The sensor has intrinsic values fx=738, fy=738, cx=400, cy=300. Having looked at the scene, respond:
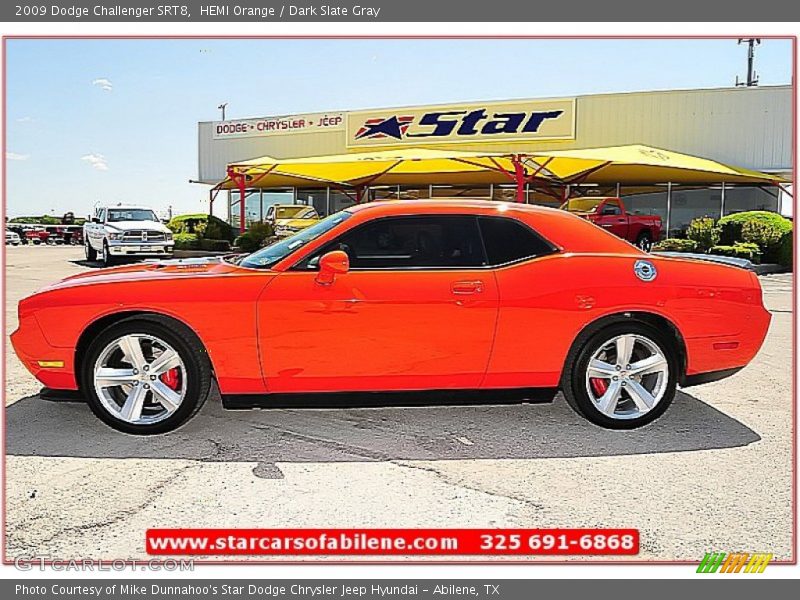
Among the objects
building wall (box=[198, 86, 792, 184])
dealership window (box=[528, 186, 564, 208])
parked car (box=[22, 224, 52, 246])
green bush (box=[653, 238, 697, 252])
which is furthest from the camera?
parked car (box=[22, 224, 52, 246])

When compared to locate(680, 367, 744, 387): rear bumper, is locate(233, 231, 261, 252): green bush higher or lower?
higher

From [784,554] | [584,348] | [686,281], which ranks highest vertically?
[686,281]

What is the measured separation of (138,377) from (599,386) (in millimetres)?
2988

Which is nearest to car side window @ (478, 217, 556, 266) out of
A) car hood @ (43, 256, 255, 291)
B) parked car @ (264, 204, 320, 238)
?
car hood @ (43, 256, 255, 291)

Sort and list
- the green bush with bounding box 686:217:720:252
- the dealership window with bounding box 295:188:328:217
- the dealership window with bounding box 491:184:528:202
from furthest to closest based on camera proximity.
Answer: the dealership window with bounding box 295:188:328:217 < the dealership window with bounding box 491:184:528:202 < the green bush with bounding box 686:217:720:252

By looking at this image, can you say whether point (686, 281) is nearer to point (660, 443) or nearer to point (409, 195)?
point (660, 443)

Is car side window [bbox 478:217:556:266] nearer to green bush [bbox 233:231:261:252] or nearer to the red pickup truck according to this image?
green bush [bbox 233:231:261:252]

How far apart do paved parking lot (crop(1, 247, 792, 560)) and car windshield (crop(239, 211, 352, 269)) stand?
1.06m

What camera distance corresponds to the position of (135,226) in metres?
19.0

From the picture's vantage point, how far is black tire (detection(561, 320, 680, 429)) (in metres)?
4.79

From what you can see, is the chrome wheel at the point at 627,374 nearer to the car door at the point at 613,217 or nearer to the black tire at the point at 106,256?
the black tire at the point at 106,256

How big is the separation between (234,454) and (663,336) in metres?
2.84

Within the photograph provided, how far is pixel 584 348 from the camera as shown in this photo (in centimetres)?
479

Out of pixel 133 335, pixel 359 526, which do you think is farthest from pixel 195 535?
pixel 133 335
